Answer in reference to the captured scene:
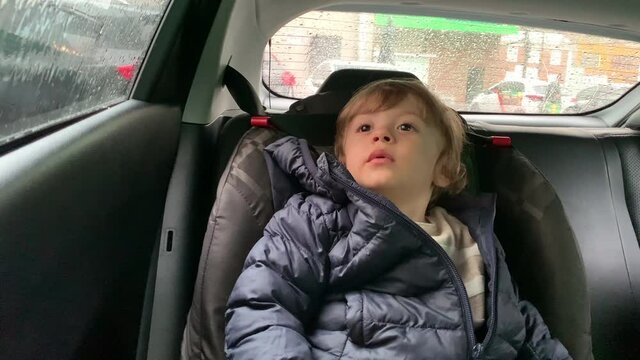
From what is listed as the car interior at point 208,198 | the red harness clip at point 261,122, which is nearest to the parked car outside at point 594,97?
the car interior at point 208,198

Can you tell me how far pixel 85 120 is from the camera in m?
1.06

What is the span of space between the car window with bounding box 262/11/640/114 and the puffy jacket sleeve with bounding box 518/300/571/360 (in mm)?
1155

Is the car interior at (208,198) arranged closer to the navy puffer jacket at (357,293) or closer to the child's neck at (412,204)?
the navy puffer jacket at (357,293)

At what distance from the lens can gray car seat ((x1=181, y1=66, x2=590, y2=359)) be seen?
4.04 feet

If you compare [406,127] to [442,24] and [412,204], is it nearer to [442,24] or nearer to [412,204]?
[412,204]

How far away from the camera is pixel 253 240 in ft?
4.28

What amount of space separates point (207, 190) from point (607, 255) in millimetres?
1175

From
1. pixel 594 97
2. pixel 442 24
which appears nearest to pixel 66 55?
pixel 442 24

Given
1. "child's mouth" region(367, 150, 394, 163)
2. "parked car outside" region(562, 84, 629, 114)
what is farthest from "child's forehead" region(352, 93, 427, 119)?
"parked car outside" region(562, 84, 629, 114)

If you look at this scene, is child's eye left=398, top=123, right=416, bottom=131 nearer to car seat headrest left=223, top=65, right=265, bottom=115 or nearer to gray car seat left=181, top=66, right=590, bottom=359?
gray car seat left=181, top=66, right=590, bottom=359

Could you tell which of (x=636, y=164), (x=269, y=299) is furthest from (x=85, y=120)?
(x=636, y=164)

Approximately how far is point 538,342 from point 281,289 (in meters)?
0.55

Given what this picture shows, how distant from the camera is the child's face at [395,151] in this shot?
1.32m

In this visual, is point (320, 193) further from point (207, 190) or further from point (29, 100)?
point (29, 100)
